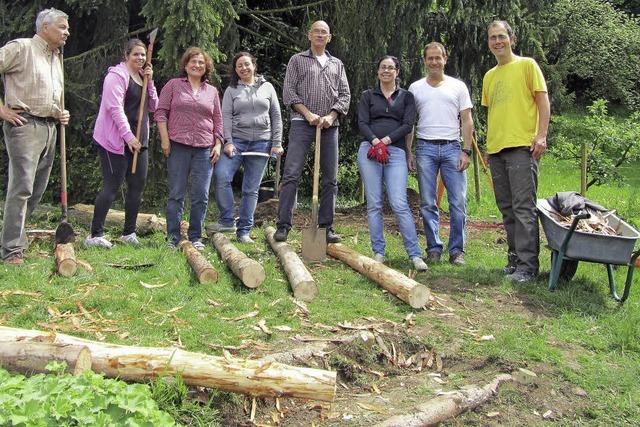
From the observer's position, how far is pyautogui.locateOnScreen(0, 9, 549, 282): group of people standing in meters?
6.45

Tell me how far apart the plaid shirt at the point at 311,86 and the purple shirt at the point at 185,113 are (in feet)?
2.83

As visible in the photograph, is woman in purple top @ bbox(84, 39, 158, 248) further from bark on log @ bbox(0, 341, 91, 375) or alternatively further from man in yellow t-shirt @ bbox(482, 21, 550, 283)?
man in yellow t-shirt @ bbox(482, 21, 550, 283)

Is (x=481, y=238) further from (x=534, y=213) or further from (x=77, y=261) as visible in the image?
(x=77, y=261)

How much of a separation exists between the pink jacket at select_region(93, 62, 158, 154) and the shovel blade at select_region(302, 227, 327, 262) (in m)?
2.00

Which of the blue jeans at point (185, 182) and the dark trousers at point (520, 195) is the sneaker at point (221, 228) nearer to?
the blue jeans at point (185, 182)

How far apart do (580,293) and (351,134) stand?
18.3ft

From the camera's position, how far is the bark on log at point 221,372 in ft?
12.3

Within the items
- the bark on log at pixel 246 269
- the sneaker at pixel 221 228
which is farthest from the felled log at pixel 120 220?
the bark on log at pixel 246 269

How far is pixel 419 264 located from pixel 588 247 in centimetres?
160

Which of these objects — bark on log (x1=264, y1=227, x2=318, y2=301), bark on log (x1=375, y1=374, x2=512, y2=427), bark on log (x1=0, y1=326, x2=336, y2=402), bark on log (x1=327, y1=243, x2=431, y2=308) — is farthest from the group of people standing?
bark on log (x1=0, y1=326, x2=336, y2=402)

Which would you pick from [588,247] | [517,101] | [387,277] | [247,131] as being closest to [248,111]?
[247,131]

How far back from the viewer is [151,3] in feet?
26.7

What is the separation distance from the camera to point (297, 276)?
5.84 meters

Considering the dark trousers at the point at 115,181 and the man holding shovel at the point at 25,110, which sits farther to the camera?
the dark trousers at the point at 115,181
